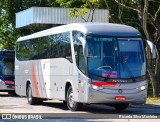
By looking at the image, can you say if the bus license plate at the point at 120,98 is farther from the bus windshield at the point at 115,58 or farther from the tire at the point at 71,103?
the tire at the point at 71,103

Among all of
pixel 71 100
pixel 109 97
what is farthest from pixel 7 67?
pixel 109 97

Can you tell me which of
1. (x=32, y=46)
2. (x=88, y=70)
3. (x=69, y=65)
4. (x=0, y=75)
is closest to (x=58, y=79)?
(x=69, y=65)

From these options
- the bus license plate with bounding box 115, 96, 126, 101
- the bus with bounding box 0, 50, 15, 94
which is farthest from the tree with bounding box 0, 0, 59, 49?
the bus license plate with bounding box 115, 96, 126, 101

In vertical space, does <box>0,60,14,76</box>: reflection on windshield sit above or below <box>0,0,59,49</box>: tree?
below

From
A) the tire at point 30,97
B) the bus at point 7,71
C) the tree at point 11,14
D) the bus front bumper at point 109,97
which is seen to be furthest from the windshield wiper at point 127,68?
the tree at point 11,14

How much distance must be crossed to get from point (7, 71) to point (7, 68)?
20 cm

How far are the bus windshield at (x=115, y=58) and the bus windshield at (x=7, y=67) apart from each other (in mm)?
15939

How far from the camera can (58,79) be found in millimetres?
22078

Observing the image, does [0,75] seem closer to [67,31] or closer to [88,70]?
[67,31]

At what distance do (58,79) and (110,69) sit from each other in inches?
139

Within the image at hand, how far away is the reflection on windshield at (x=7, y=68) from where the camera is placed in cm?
3469

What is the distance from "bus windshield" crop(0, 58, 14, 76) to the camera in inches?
1362

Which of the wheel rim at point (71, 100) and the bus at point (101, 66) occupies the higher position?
the bus at point (101, 66)

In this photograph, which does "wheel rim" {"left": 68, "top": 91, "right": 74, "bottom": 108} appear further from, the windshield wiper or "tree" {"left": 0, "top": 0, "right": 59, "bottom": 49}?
"tree" {"left": 0, "top": 0, "right": 59, "bottom": 49}
